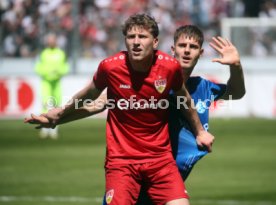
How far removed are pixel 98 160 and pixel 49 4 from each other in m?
12.5

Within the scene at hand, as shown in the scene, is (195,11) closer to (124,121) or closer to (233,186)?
(233,186)

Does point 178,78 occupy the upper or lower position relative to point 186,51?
lower

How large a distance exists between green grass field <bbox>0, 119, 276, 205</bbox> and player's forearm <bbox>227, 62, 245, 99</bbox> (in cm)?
434

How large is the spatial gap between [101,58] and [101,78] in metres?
21.1

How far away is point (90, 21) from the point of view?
29.1 meters

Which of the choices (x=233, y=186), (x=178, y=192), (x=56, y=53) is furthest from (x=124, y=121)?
(x=56, y=53)

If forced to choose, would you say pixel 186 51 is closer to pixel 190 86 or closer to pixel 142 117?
pixel 190 86

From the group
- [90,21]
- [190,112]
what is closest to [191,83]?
[190,112]

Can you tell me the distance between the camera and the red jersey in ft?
23.2

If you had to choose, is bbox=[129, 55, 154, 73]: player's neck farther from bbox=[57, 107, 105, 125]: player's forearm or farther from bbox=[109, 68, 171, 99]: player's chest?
bbox=[57, 107, 105, 125]: player's forearm

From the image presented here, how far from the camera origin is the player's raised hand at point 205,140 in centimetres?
727

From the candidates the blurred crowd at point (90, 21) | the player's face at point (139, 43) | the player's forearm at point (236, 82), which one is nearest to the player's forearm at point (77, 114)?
the player's face at point (139, 43)

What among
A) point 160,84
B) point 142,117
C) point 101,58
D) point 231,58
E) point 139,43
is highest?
point 139,43

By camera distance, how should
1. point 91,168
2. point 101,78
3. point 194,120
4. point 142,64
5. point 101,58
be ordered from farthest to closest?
point 101,58
point 91,168
point 194,120
point 101,78
point 142,64
